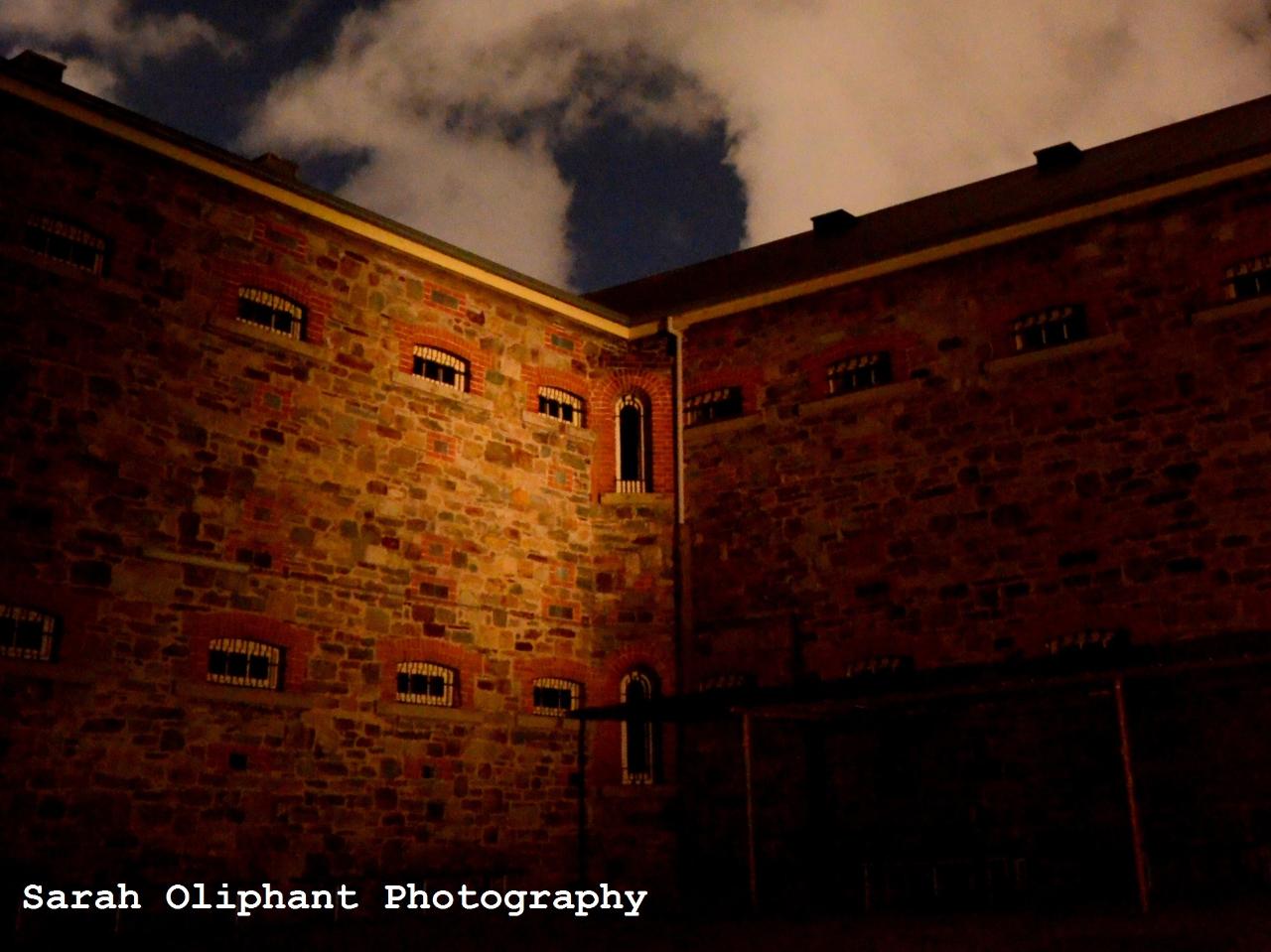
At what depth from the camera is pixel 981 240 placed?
46.8 ft

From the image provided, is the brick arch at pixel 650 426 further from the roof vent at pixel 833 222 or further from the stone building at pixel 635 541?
the roof vent at pixel 833 222

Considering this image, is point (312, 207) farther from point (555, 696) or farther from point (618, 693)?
point (618, 693)

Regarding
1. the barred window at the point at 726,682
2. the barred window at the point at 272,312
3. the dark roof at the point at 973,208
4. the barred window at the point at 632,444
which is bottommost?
the barred window at the point at 726,682

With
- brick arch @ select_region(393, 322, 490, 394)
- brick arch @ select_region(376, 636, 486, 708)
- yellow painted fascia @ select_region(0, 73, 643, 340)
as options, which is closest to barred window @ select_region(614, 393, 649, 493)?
yellow painted fascia @ select_region(0, 73, 643, 340)

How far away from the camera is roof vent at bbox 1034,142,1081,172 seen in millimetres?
16500

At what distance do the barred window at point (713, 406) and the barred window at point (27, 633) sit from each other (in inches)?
314

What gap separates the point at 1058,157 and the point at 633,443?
22.5 ft

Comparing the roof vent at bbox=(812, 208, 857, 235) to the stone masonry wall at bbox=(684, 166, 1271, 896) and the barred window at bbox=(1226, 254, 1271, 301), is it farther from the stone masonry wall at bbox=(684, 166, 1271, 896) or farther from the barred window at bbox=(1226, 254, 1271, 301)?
the barred window at bbox=(1226, 254, 1271, 301)

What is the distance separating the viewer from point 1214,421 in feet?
41.2

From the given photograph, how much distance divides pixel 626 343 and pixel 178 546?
22.2 ft

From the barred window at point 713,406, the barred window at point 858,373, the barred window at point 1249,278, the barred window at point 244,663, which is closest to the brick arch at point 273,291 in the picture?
the barred window at point 244,663

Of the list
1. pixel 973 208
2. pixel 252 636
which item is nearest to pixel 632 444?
pixel 973 208

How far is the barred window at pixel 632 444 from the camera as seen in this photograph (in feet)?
52.3

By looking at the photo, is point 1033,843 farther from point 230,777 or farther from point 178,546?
point 178,546
